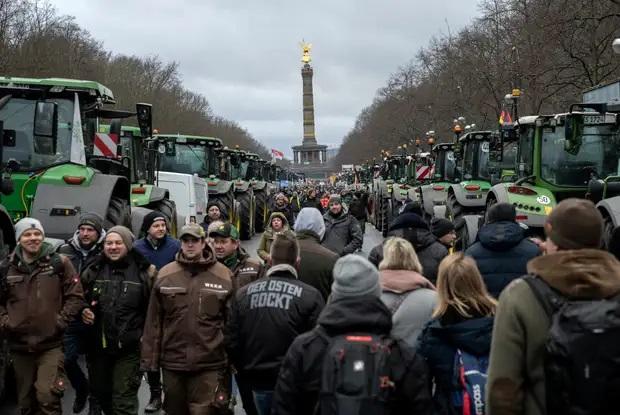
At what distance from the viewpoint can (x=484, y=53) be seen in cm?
4641

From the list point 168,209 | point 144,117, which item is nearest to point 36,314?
point 144,117

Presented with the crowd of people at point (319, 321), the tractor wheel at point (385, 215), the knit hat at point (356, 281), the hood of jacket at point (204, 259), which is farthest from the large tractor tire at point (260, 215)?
the knit hat at point (356, 281)

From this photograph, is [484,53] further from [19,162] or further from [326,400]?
[326,400]

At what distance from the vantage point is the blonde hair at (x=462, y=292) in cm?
443

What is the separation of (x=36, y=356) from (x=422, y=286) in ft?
9.88

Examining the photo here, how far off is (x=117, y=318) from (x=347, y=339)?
3116 mm

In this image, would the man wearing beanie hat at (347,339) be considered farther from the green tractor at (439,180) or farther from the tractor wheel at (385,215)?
the tractor wheel at (385,215)

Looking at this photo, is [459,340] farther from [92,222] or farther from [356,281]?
[92,222]

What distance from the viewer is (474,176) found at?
64.0 feet

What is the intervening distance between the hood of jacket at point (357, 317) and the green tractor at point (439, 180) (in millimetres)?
17801

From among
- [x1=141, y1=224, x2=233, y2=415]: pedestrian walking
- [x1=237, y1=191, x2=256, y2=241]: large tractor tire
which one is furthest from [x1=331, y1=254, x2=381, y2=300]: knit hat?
[x1=237, y1=191, x2=256, y2=241]: large tractor tire

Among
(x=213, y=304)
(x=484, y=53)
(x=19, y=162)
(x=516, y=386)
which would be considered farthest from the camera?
(x=484, y=53)

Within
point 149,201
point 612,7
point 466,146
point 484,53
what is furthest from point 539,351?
point 484,53

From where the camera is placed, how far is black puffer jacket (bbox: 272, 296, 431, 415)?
377cm
